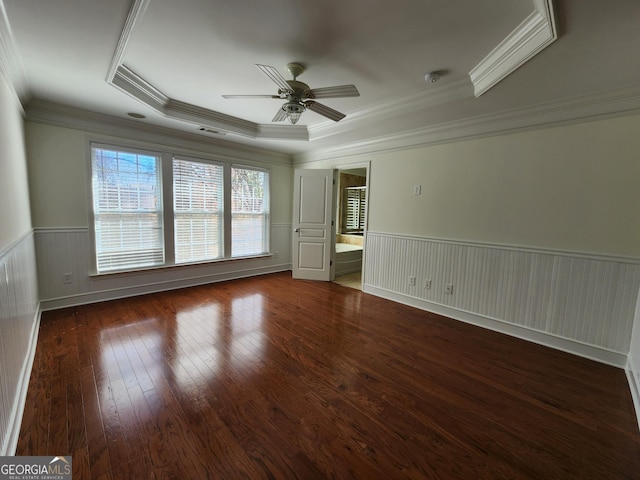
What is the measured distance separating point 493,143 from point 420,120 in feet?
2.79

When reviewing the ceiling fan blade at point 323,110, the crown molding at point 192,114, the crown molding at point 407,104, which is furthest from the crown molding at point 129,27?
the crown molding at point 407,104

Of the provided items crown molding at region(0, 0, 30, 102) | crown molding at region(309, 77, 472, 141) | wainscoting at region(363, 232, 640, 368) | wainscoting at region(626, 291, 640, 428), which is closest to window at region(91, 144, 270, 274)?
crown molding at region(0, 0, 30, 102)

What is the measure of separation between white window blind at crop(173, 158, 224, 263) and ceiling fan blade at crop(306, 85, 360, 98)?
2803mm

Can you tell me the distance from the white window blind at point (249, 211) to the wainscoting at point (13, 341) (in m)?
2.85

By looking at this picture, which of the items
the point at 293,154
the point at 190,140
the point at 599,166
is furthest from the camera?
the point at 293,154

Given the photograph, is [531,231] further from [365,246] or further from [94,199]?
[94,199]

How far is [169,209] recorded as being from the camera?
13.5 feet

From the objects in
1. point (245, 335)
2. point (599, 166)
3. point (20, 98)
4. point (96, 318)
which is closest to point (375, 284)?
point (245, 335)

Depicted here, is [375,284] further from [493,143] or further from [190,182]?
[190,182]

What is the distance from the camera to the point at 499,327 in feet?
10.2

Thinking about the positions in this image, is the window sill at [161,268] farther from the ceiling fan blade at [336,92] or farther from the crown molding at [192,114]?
the ceiling fan blade at [336,92]

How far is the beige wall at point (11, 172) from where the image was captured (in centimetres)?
181

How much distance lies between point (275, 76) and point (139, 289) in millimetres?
3544

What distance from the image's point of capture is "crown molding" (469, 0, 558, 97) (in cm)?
164
